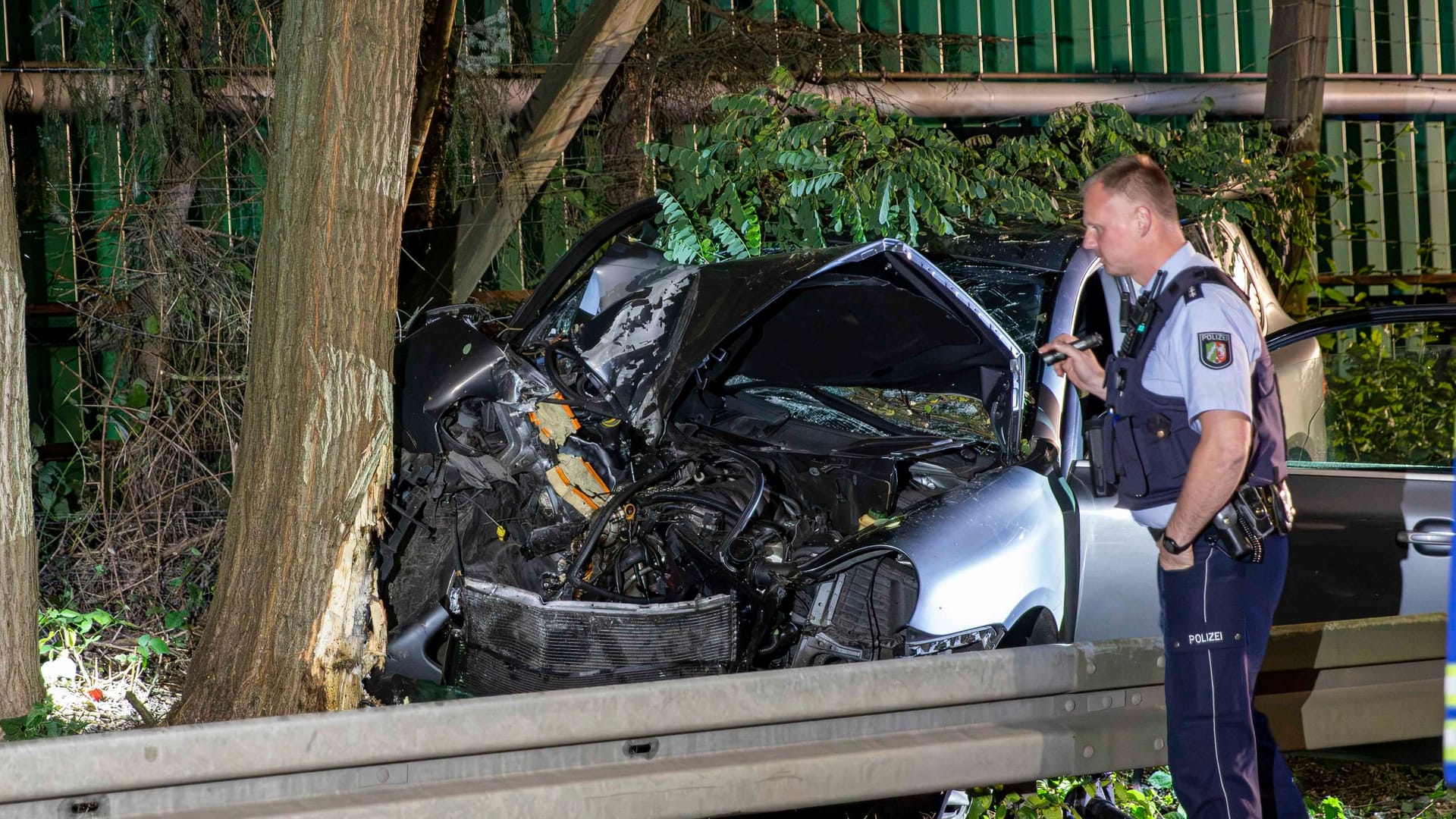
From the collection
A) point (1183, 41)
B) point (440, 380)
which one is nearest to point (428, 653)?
point (440, 380)

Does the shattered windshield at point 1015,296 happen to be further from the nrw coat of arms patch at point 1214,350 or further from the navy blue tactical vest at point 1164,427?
the nrw coat of arms patch at point 1214,350

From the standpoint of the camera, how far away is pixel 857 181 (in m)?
4.88

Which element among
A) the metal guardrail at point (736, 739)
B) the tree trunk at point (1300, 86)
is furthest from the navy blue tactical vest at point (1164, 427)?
the tree trunk at point (1300, 86)

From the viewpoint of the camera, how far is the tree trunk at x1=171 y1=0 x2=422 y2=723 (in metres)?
3.74

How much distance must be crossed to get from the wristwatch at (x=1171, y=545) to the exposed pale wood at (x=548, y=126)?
4.93 meters

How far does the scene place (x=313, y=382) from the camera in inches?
147

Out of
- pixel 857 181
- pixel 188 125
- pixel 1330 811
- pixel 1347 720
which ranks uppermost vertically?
pixel 188 125

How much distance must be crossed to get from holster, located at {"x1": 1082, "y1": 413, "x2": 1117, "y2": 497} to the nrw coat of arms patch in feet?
1.03

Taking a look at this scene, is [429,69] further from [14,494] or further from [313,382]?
[14,494]

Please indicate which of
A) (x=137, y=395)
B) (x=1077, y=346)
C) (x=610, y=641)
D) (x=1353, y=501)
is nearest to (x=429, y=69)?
(x=137, y=395)

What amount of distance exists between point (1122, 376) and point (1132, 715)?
35.6 inches

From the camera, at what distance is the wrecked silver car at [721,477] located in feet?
11.3

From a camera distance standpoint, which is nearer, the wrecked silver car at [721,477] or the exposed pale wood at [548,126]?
the wrecked silver car at [721,477]

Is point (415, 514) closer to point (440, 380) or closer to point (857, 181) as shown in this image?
point (440, 380)
